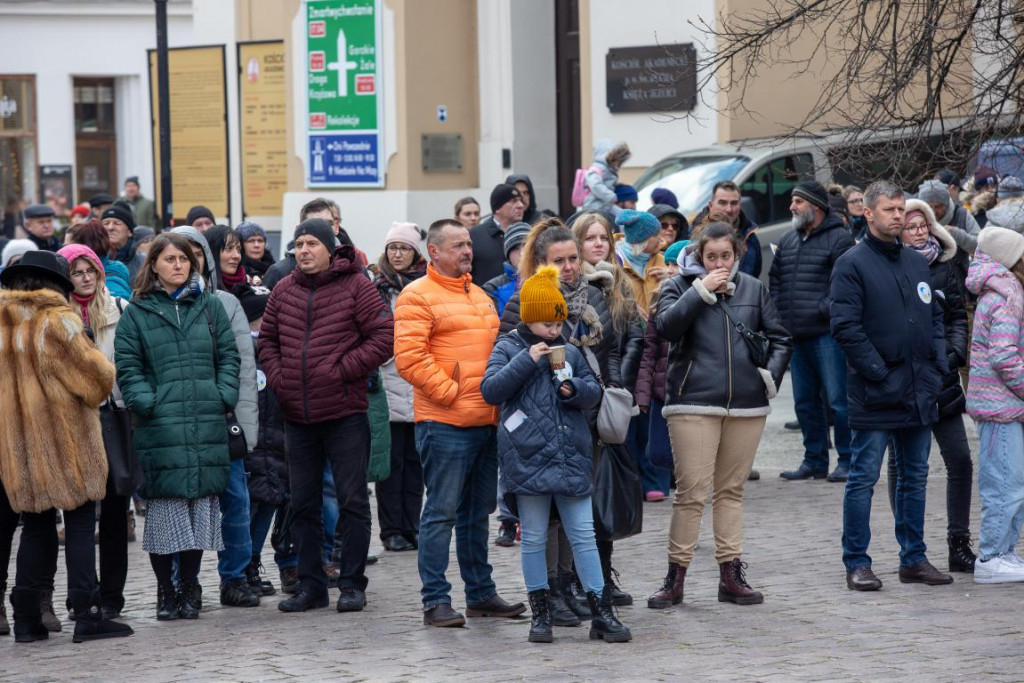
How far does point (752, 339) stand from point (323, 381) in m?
2.14

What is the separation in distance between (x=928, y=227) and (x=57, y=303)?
475 centimetres

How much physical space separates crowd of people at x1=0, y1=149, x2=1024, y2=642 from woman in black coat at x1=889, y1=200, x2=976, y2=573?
2cm

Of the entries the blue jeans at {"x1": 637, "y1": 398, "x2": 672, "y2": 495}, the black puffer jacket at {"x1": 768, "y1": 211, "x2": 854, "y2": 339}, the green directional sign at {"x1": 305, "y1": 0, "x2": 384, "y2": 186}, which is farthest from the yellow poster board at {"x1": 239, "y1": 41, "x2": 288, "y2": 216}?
the blue jeans at {"x1": 637, "y1": 398, "x2": 672, "y2": 495}

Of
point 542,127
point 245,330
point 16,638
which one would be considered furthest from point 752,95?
point 16,638

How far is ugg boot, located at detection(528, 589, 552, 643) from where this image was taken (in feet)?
25.7

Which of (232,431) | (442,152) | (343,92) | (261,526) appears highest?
(343,92)

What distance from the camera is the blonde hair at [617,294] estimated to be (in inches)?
332

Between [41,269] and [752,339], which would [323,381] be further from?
[752,339]

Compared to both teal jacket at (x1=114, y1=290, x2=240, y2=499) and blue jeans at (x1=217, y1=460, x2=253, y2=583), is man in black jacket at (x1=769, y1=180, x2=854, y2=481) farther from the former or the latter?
teal jacket at (x1=114, y1=290, x2=240, y2=499)

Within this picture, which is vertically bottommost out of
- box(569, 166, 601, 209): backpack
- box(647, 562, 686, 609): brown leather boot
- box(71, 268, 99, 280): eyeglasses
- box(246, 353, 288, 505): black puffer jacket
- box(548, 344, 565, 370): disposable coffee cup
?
box(647, 562, 686, 609): brown leather boot

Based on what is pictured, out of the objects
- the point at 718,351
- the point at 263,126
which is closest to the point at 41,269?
the point at 718,351

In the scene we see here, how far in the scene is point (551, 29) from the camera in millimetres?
24391

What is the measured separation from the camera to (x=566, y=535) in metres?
7.91

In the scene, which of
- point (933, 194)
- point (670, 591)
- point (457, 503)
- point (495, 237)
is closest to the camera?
point (457, 503)
